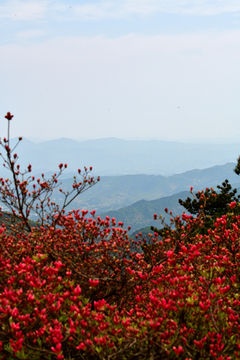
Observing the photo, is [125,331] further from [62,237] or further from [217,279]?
[62,237]

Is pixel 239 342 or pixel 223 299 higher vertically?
pixel 223 299

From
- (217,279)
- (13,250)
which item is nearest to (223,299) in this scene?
(217,279)

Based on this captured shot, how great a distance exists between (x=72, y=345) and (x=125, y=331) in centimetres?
101

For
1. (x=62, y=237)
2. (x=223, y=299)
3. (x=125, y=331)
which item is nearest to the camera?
(x=125, y=331)

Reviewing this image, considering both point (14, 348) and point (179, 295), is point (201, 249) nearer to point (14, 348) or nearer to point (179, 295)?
point (179, 295)

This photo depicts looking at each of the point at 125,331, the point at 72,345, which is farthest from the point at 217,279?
the point at 72,345

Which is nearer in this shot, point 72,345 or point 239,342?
point 239,342

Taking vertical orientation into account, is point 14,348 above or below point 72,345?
above

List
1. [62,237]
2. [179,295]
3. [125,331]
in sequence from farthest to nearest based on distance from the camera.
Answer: [62,237] → [179,295] → [125,331]

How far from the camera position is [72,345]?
4645mm

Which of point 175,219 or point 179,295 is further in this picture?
point 175,219

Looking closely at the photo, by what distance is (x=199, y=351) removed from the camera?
4.10 metres

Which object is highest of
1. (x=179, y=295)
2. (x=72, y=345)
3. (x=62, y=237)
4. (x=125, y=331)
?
(x=62, y=237)

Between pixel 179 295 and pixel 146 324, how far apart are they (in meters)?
0.83
